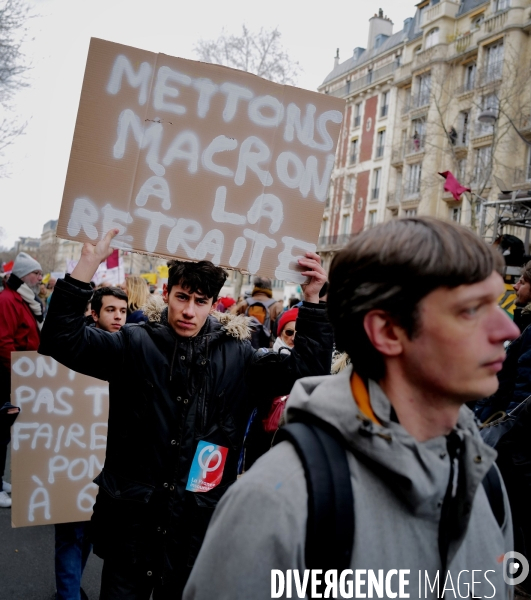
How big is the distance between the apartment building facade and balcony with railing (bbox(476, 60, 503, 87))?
0.06m

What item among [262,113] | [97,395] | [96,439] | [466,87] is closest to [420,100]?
[466,87]

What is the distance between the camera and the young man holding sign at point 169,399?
2.34 m

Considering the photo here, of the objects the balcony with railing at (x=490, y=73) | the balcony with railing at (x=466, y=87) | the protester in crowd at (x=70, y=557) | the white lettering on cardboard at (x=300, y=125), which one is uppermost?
the balcony with railing at (x=466, y=87)

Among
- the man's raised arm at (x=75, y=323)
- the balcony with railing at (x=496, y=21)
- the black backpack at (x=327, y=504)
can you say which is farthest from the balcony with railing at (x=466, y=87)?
the black backpack at (x=327, y=504)

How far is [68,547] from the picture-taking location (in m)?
3.52

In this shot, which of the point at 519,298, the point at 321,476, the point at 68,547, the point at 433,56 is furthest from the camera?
the point at 433,56

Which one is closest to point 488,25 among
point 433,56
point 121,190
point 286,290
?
point 433,56

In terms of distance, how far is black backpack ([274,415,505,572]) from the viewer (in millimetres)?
1114

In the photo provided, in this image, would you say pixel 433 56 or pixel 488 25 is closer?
pixel 488 25

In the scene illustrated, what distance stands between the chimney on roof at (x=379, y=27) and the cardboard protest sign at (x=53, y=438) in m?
45.6

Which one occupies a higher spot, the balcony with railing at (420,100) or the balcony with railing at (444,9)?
the balcony with railing at (444,9)

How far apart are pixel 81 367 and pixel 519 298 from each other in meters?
3.48

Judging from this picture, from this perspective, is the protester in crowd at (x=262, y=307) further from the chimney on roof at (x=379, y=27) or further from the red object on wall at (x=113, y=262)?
the chimney on roof at (x=379, y=27)

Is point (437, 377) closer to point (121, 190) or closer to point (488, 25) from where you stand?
point (121, 190)
